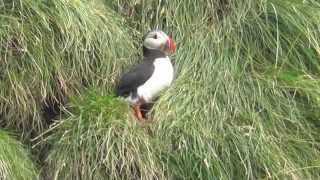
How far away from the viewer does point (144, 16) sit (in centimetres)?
524

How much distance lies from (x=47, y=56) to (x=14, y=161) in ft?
2.27

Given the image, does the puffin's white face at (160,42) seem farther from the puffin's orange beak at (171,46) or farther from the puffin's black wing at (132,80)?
the puffin's black wing at (132,80)

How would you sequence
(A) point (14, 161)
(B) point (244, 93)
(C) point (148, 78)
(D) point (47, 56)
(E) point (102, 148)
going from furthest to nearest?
1. (B) point (244, 93)
2. (C) point (148, 78)
3. (D) point (47, 56)
4. (E) point (102, 148)
5. (A) point (14, 161)

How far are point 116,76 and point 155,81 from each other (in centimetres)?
26

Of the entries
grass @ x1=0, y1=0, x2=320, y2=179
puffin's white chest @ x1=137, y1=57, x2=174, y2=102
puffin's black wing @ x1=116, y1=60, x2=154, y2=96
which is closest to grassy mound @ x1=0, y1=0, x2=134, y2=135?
grass @ x1=0, y1=0, x2=320, y2=179

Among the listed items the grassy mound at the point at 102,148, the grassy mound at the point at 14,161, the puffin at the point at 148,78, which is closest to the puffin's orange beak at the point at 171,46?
the puffin at the point at 148,78

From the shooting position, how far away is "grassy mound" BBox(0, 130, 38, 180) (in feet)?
13.6

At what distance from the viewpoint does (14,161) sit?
4223 millimetres

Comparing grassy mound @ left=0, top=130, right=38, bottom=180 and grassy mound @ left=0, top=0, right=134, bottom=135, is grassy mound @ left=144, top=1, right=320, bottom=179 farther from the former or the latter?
grassy mound @ left=0, top=130, right=38, bottom=180

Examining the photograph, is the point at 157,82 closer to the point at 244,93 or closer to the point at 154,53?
the point at 154,53

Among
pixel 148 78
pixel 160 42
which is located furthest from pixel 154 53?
pixel 148 78

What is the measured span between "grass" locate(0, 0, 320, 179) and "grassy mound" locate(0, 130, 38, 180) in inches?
5.2

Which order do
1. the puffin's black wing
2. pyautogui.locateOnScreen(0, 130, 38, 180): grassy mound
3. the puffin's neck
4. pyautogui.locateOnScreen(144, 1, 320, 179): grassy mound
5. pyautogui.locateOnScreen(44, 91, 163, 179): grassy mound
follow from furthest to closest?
the puffin's neck → the puffin's black wing → pyautogui.locateOnScreen(144, 1, 320, 179): grassy mound → pyautogui.locateOnScreen(44, 91, 163, 179): grassy mound → pyautogui.locateOnScreen(0, 130, 38, 180): grassy mound

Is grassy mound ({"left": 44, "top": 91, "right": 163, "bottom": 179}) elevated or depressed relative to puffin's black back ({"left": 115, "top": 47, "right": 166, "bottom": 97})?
depressed
